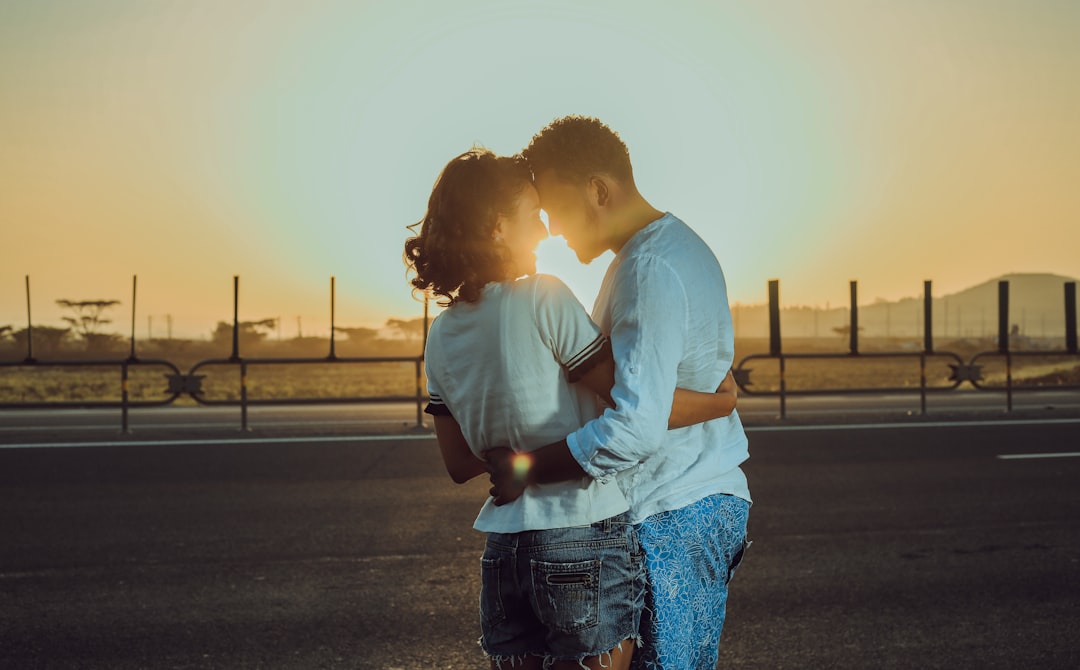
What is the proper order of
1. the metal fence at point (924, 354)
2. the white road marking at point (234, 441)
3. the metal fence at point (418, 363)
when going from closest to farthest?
the white road marking at point (234, 441), the metal fence at point (418, 363), the metal fence at point (924, 354)

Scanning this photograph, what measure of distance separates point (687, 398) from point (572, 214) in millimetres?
482

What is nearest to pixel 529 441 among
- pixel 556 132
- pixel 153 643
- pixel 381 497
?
pixel 556 132

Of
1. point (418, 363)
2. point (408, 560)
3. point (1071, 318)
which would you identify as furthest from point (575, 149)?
point (1071, 318)

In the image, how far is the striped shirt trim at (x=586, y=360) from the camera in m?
2.02

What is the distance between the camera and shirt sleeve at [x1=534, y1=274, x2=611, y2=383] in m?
2.02

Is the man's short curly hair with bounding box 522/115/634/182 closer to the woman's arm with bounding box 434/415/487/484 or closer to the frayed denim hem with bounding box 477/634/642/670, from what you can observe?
the woman's arm with bounding box 434/415/487/484

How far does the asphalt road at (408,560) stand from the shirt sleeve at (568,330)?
2.89m

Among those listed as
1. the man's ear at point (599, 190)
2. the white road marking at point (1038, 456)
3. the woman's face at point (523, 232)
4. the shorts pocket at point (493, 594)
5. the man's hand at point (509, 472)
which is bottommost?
the white road marking at point (1038, 456)

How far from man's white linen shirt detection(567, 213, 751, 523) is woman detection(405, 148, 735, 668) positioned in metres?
0.07

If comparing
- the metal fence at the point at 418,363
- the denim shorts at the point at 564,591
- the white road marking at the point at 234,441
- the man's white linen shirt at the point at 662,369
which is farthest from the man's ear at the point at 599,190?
the metal fence at the point at 418,363

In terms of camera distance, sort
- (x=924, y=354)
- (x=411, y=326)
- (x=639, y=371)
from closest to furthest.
→ (x=639, y=371) < (x=924, y=354) < (x=411, y=326)

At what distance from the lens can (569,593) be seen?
2088mm

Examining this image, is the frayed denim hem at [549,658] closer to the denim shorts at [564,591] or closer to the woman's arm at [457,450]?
the denim shorts at [564,591]

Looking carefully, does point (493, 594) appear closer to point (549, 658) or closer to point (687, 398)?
point (549, 658)
